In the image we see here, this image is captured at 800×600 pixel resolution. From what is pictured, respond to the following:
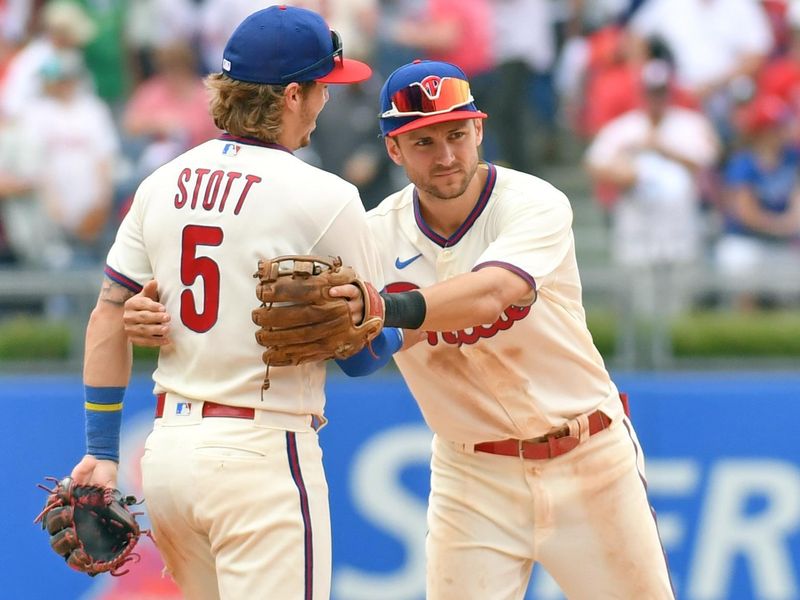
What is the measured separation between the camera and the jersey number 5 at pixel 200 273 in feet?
12.0

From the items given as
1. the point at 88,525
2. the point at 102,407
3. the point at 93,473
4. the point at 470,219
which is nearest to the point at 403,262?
the point at 470,219

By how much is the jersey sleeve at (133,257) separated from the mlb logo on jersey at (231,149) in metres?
0.26

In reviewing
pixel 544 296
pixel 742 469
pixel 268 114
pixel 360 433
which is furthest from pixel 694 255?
pixel 268 114

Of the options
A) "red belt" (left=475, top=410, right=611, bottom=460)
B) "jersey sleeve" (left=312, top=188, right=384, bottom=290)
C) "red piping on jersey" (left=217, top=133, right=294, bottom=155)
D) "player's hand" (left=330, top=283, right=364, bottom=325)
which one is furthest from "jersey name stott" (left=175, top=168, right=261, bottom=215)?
"red belt" (left=475, top=410, right=611, bottom=460)

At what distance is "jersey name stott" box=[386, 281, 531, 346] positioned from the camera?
436 centimetres

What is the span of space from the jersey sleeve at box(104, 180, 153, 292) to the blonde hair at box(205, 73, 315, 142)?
0.32 m

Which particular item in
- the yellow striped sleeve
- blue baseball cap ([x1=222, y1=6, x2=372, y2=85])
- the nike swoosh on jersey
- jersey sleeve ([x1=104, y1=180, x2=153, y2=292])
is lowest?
the yellow striped sleeve

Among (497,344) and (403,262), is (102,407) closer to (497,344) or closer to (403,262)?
(403,262)

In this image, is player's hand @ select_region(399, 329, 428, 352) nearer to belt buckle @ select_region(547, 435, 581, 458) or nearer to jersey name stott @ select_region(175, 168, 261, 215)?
belt buckle @ select_region(547, 435, 581, 458)

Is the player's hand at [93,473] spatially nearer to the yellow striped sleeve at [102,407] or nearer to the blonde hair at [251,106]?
the yellow striped sleeve at [102,407]

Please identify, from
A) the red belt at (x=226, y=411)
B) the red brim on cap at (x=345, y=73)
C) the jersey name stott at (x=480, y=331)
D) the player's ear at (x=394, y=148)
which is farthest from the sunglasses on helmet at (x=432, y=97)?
the red belt at (x=226, y=411)

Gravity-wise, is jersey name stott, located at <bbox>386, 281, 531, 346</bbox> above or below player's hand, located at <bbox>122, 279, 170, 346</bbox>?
below

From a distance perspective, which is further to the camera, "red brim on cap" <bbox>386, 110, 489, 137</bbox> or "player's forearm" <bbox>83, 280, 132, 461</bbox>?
"red brim on cap" <bbox>386, 110, 489, 137</bbox>

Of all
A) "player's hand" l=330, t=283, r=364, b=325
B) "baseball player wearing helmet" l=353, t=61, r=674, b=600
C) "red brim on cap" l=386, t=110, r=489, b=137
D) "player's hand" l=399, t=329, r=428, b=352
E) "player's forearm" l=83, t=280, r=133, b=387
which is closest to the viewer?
"player's hand" l=330, t=283, r=364, b=325
